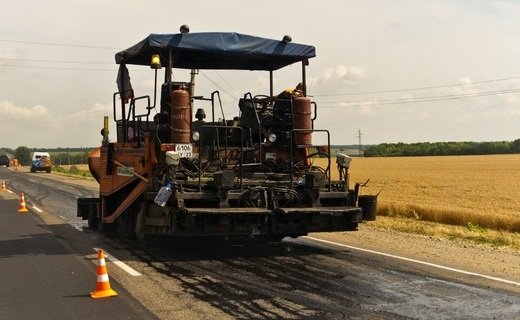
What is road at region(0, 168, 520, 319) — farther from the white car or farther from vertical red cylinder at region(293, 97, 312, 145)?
the white car

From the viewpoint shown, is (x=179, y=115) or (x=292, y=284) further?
(x=179, y=115)

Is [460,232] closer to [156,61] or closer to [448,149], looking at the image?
[156,61]

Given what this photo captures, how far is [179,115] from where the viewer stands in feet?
26.7

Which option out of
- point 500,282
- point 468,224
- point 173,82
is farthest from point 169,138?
point 468,224

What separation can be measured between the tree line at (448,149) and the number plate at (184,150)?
4727 inches

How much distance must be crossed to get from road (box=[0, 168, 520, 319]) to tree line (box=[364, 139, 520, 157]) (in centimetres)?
11930

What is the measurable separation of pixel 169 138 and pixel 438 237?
6.48m

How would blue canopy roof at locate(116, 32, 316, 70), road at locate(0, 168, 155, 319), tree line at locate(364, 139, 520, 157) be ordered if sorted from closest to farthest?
road at locate(0, 168, 155, 319), blue canopy roof at locate(116, 32, 316, 70), tree line at locate(364, 139, 520, 157)

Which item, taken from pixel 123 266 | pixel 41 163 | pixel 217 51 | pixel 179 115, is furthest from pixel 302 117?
pixel 41 163

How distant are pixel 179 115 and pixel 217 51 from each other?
131cm

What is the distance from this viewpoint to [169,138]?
8.47 m

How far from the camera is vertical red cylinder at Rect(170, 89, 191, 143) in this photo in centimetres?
811

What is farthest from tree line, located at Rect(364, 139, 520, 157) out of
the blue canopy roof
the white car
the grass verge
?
the blue canopy roof

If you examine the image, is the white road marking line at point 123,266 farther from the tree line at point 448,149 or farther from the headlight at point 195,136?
the tree line at point 448,149
